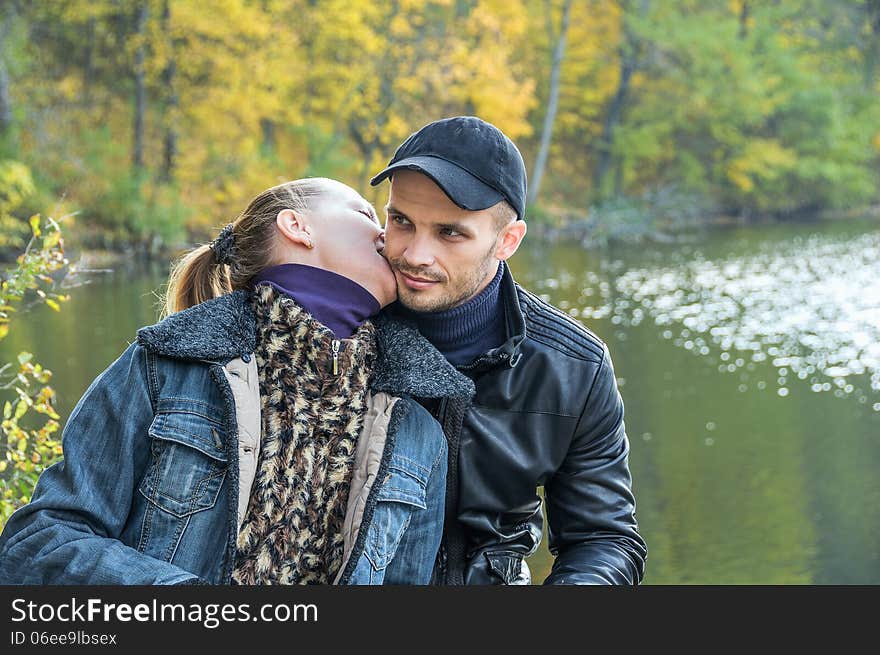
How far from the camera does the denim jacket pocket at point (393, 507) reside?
2197 millimetres

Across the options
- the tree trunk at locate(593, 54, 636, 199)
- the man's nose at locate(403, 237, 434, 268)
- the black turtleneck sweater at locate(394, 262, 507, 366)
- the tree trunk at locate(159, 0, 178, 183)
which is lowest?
the black turtleneck sweater at locate(394, 262, 507, 366)

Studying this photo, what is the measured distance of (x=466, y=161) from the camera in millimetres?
2373

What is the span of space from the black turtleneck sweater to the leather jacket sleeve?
0.27 metres

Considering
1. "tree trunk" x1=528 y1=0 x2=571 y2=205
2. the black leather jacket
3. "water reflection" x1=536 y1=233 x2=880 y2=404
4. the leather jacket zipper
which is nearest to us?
the leather jacket zipper

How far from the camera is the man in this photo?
7.88ft

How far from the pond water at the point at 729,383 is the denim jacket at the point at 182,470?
4.07 metres

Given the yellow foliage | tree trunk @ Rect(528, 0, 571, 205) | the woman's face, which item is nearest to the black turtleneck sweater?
the woman's face

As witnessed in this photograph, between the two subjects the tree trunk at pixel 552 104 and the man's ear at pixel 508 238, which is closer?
the man's ear at pixel 508 238

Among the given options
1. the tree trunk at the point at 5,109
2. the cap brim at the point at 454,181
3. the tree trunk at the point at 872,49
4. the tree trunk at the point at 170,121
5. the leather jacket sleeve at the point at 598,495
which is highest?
the tree trunk at the point at 872,49

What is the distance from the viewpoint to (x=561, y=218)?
24016mm

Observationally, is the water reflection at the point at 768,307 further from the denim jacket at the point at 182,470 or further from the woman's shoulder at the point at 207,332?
the woman's shoulder at the point at 207,332

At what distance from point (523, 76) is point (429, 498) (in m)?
24.6

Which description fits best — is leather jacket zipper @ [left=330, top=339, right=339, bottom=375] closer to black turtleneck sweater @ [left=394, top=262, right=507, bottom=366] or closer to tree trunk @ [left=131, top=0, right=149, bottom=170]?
black turtleneck sweater @ [left=394, top=262, right=507, bottom=366]

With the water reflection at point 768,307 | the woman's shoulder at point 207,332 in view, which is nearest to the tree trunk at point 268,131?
the water reflection at point 768,307
